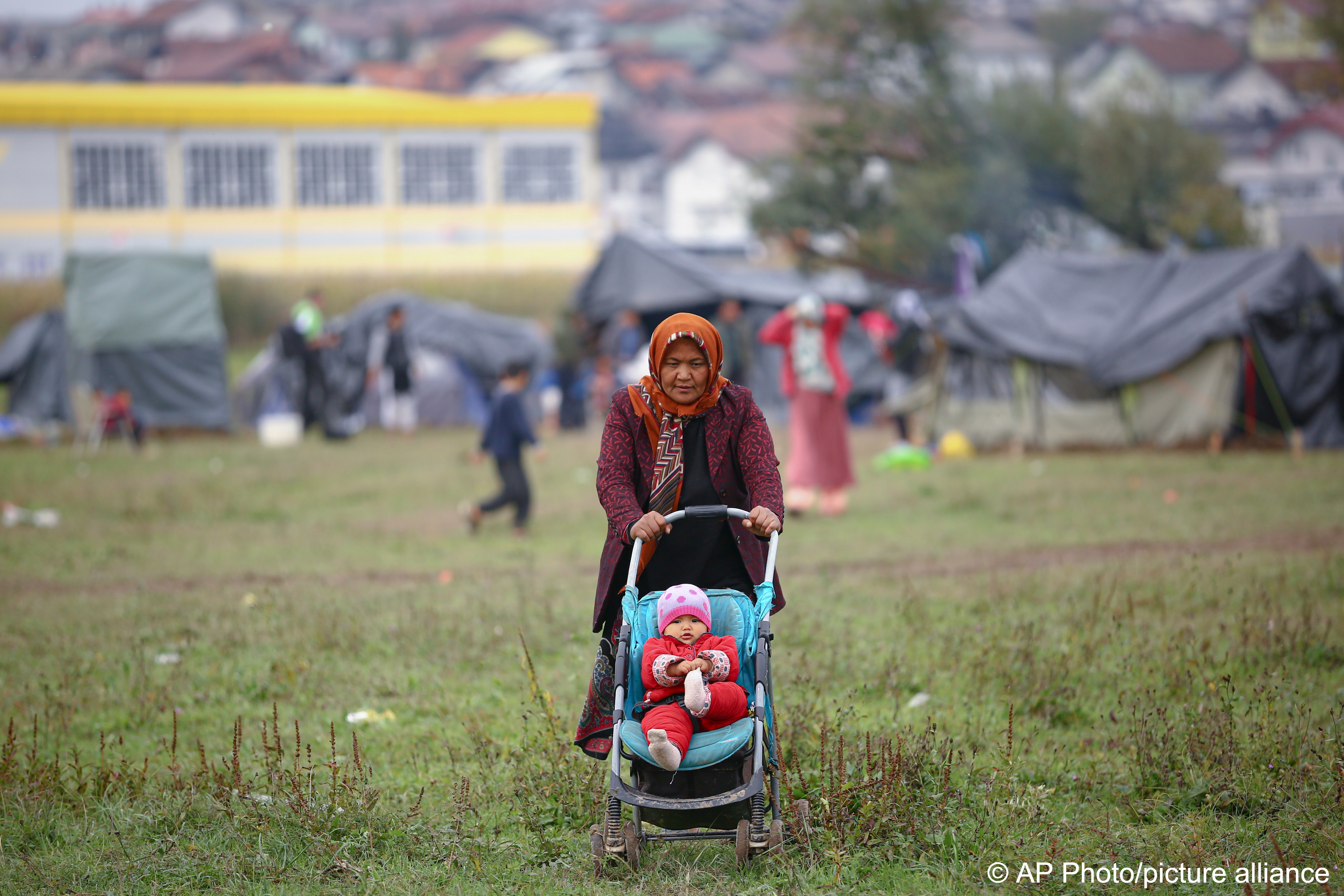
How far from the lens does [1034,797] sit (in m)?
4.50

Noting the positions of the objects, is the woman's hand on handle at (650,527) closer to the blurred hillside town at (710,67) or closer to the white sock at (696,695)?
the white sock at (696,695)

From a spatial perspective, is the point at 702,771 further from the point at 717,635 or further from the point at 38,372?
the point at 38,372

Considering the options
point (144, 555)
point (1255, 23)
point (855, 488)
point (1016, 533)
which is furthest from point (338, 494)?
point (1255, 23)

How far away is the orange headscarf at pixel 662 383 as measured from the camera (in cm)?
435

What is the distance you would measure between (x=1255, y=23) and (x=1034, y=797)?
6446 cm

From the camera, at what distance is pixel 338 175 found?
3966 centimetres

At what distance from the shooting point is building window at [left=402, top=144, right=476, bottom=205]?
4003cm

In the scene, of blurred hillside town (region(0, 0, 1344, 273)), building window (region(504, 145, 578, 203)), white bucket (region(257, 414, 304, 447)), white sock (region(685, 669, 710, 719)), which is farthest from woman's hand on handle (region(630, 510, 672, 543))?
building window (region(504, 145, 578, 203))

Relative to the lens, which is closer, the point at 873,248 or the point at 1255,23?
the point at 873,248

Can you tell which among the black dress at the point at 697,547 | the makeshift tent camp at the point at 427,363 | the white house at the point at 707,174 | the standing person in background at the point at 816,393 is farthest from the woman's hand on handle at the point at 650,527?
the white house at the point at 707,174

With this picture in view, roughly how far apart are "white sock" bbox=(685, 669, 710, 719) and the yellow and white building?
111 ft

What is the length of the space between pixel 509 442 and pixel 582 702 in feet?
19.5

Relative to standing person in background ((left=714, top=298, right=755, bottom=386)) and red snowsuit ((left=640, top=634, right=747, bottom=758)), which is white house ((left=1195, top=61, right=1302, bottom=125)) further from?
red snowsuit ((left=640, top=634, right=747, bottom=758))

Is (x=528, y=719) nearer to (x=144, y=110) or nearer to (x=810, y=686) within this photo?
(x=810, y=686)
